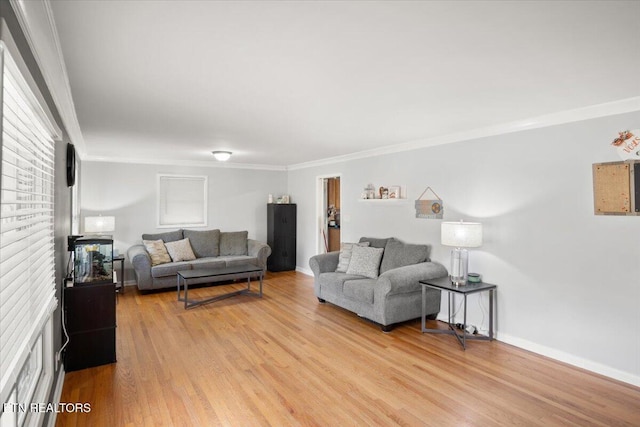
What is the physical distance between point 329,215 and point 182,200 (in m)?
3.10

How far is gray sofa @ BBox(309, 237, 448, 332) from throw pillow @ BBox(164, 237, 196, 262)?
97.6 inches

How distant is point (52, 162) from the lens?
2479mm

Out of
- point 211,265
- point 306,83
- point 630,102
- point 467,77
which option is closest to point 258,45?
point 306,83

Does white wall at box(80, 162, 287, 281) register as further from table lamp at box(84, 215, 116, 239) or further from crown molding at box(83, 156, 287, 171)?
table lamp at box(84, 215, 116, 239)

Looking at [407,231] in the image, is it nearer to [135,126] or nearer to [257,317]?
[257,317]

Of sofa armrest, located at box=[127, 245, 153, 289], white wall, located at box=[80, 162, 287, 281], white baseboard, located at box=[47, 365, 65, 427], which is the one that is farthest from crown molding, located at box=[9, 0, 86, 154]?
Result: white wall, located at box=[80, 162, 287, 281]

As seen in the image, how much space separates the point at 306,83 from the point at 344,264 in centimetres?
307

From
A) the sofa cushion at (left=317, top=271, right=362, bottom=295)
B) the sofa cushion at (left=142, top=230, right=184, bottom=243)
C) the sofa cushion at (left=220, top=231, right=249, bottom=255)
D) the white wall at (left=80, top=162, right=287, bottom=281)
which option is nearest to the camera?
the sofa cushion at (left=317, top=271, right=362, bottom=295)

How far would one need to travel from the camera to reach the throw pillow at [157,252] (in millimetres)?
5877

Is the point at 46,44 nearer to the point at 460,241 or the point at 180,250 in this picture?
the point at 460,241

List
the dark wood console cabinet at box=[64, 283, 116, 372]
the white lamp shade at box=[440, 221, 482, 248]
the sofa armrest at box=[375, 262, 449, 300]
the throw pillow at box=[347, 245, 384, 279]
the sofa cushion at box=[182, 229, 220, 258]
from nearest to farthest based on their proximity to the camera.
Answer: the dark wood console cabinet at box=[64, 283, 116, 372]
the white lamp shade at box=[440, 221, 482, 248]
the sofa armrest at box=[375, 262, 449, 300]
the throw pillow at box=[347, 245, 384, 279]
the sofa cushion at box=[182, 229, 220, 258]

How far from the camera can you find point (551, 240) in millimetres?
A: 3402

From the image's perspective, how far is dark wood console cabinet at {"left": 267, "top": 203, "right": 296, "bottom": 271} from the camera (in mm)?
7367

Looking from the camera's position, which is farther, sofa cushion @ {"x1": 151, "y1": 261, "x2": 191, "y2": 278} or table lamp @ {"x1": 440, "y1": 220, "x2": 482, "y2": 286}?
sofa cushion @ {"x1": 151, "y1": 261, "x2": 191, "y2": 278}
